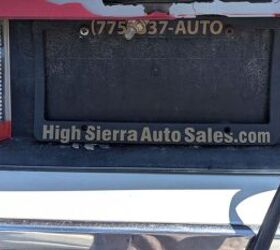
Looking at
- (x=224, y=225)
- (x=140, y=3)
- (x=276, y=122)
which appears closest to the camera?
(x=224, y=225)

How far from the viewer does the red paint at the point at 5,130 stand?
8.25ft

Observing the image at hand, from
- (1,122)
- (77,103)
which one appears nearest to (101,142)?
(77,103)

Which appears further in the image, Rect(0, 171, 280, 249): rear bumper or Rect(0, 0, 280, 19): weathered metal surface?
Rect(0, 0, 280, 19): weathered metal surface

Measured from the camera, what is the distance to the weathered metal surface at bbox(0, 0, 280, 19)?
2.28 meters

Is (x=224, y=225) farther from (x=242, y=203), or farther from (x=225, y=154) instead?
(x=225, y=154)

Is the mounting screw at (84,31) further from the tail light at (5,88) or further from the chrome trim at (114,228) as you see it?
the chrome trim at (114,228)

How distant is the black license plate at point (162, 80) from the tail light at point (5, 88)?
3.9 inches

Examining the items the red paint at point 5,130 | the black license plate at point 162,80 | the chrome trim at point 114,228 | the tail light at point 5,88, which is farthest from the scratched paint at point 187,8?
the chrome trim at point 114,228

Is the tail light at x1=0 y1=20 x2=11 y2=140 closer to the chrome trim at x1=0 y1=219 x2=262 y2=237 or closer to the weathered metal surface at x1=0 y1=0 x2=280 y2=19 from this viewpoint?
the weathered metal surface at x1=0 y1=0 x2=280 y2=19

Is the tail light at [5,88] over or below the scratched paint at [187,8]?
below

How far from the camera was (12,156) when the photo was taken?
241 centimetres

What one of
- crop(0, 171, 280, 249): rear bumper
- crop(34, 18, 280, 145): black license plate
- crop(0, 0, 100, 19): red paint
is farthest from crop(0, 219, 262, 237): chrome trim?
crop(0, 0, 100, 19): red paint

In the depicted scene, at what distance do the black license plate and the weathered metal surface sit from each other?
0.40ft

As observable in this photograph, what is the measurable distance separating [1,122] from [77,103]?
0.88ft
